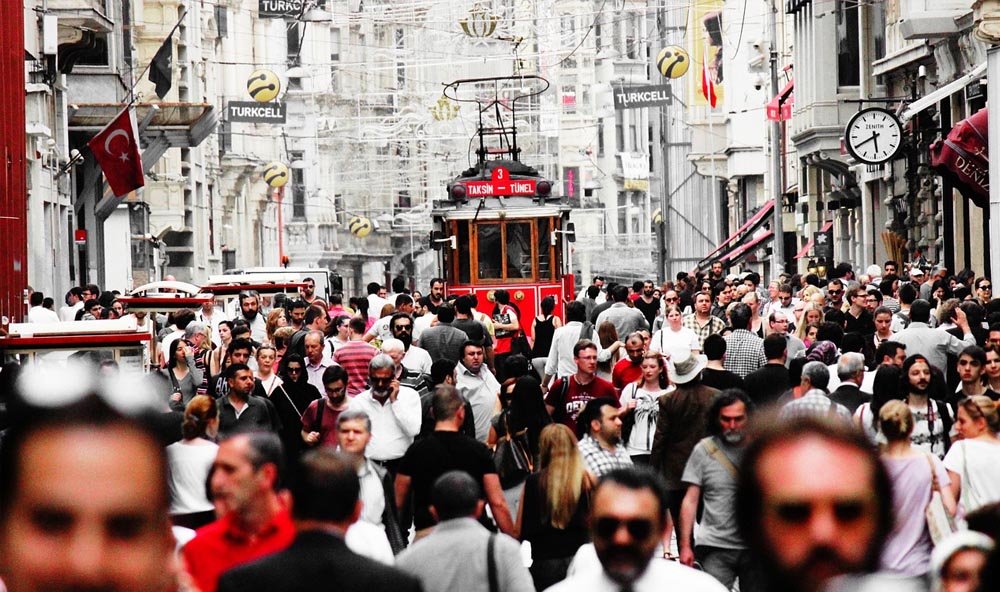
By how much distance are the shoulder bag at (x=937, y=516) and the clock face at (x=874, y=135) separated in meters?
25.0

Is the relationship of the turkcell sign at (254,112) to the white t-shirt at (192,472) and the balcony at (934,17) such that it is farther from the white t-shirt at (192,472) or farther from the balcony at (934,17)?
the white t-shirt at (192,472)

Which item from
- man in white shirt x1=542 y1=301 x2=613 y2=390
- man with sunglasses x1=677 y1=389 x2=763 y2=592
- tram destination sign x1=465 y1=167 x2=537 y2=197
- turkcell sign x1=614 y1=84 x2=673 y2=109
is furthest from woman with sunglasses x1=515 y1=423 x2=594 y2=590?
turkcell sign x1=614 y1=84 x2=673 y2=109

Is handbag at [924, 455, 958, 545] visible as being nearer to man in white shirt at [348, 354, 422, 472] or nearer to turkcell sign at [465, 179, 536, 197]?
man in white shirt at [348, 354, 422, 472]

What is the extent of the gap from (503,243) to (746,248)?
88.1 ft

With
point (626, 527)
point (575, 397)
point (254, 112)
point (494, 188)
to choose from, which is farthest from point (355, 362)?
point (254, 112)

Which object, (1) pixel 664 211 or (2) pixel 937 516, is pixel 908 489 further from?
(1) pixel 664 211

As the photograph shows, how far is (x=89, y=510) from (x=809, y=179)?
1865 inches

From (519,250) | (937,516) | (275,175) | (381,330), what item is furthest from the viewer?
(275,175)

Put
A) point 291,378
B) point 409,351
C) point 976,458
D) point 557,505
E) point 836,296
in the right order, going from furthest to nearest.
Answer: point 836,296 → point 409,351 → point 291,378 → point 976,458 → point 557,505

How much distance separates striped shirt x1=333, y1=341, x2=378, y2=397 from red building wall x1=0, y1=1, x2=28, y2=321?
16132 millimetres

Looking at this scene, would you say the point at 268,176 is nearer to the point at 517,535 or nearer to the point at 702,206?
the point at 702,206

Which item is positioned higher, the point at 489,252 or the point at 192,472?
the point at 489,252

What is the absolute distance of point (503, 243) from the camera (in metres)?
29.8

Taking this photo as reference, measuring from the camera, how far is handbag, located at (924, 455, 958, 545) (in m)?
7.61
